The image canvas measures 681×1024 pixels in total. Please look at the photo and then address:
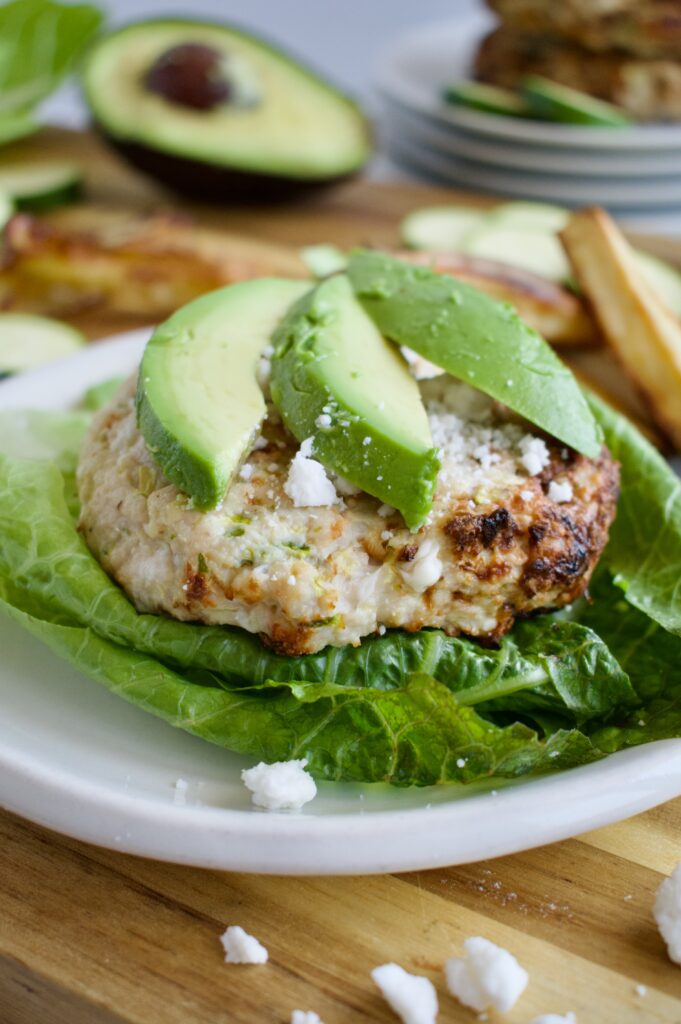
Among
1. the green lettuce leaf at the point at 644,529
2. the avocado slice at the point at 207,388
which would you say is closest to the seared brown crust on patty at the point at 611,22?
the green lettuce leaf at the point at 644,529

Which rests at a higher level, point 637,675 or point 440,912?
point 637,675

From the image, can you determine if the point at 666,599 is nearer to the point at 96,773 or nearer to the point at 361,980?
the point at 361,980

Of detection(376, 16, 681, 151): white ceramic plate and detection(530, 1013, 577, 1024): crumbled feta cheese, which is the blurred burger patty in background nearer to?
detection(376, 16, 681, 151): white ceramic plate

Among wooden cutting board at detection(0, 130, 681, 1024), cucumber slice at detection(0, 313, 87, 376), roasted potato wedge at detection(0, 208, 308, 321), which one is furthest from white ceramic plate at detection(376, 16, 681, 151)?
wooden cutting board at detection(0, 130, 681, 1024)

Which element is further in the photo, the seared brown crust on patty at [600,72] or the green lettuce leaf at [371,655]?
the seared brown crust on patty at [600,72]

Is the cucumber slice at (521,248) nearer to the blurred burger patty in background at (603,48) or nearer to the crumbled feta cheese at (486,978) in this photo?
the blurred burger patty in background at (603,48)

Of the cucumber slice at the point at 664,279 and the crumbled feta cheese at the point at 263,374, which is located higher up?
the crumbled feta cheese at the point at 263,374

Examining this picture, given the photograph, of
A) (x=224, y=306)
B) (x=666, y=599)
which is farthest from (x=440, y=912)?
(x=224, y=306)
